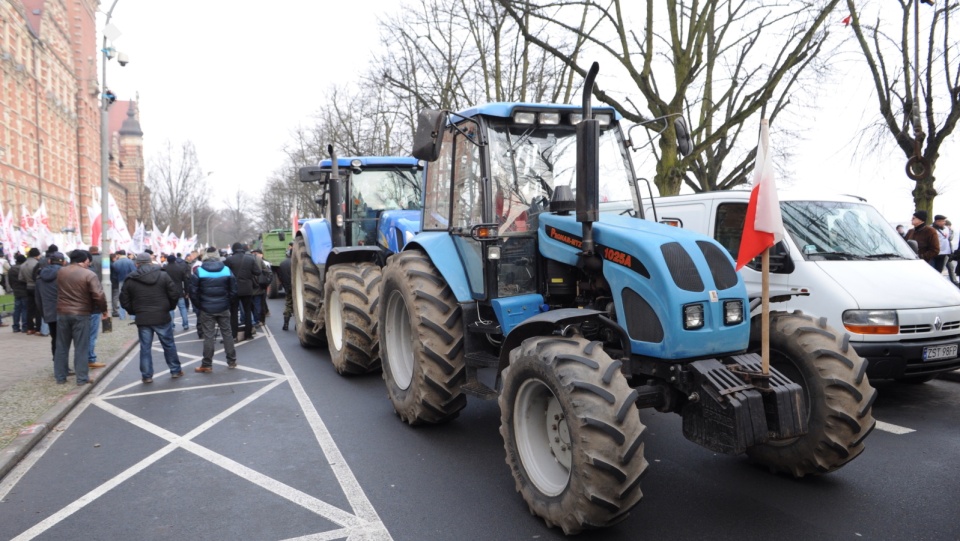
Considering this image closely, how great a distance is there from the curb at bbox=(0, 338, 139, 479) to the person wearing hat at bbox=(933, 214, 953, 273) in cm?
A: 1391

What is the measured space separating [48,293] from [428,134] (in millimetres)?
8679

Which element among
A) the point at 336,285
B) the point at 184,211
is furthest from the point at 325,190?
the point at 184,211

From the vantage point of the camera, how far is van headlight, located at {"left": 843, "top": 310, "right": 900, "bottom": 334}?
6301 mm

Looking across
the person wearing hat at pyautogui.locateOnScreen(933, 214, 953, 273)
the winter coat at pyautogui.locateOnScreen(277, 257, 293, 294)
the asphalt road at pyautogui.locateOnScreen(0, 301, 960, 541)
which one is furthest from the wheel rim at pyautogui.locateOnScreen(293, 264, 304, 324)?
the person wearing hat at pyautogui.locateOnScreen(933, 214, 953, 273)

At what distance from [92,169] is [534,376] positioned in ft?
233

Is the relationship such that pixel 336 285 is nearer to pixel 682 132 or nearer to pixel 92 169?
pixel 682 132

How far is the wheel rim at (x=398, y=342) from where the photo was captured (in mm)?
6449

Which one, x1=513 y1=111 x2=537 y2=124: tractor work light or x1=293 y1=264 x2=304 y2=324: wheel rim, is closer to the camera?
x1=513 y1=111 x2=537 y2=124: tractor work light

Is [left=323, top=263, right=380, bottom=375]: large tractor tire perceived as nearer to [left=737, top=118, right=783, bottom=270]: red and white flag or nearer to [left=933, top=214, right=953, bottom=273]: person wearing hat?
[left=737, top=118, right=783, bottom=270]: red and white flag

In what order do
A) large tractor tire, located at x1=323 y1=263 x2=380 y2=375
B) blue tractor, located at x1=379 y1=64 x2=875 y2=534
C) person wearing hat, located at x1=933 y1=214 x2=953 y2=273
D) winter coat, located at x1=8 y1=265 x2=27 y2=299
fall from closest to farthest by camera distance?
blue tractor, located at x1=379 y1=64 x2=875 y2=534, large tractor tire, located at x1=323 y1=263 x2=380 y2=375, person wearing hat, located at x1=933 y1=214 x2=953 y2=273, winter coat, located at x1=8 y1=265 x2=27 y2=299

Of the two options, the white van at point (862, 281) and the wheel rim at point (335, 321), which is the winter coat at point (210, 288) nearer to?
the wheel rim at point (335, 321)

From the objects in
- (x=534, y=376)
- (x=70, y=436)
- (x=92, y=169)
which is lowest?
(x=70, y=436)

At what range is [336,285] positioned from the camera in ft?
28.2

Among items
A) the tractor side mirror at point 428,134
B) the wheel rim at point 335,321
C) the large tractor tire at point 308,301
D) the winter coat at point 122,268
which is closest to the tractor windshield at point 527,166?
the tractor side mirror at point 428,134
